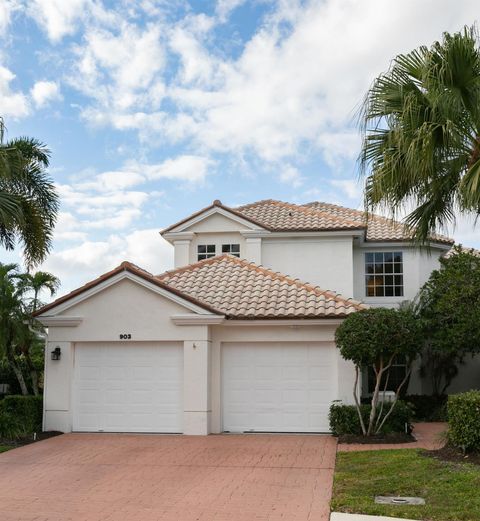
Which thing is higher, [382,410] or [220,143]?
[220,143]

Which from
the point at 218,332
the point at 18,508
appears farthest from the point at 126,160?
the point at 18,508

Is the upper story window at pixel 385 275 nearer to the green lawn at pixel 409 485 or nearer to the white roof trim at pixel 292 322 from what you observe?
the white roof trim at pixel 292 322

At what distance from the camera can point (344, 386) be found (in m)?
17.1

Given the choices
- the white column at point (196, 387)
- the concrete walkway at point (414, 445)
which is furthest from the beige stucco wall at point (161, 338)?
the concrete walkway at point (414, 445)

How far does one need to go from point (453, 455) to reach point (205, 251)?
588 inches

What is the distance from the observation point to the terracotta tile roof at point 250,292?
17578 millimetres

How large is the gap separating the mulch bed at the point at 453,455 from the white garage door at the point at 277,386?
4.85m

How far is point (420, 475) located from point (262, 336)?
7465mm

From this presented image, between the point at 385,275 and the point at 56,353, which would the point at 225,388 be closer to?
the point at 56,353

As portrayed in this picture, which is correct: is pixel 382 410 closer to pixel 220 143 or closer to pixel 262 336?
pixel 262 336

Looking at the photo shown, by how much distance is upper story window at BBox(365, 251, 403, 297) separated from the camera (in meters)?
25.3

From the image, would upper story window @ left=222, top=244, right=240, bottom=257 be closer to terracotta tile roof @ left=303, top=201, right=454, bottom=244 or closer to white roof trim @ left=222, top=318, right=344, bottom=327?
terracotta tile roof @ left=303, top=201, right=454, bottom=244

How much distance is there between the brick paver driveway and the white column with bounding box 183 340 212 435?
0.80m

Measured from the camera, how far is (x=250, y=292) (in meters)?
19.2
